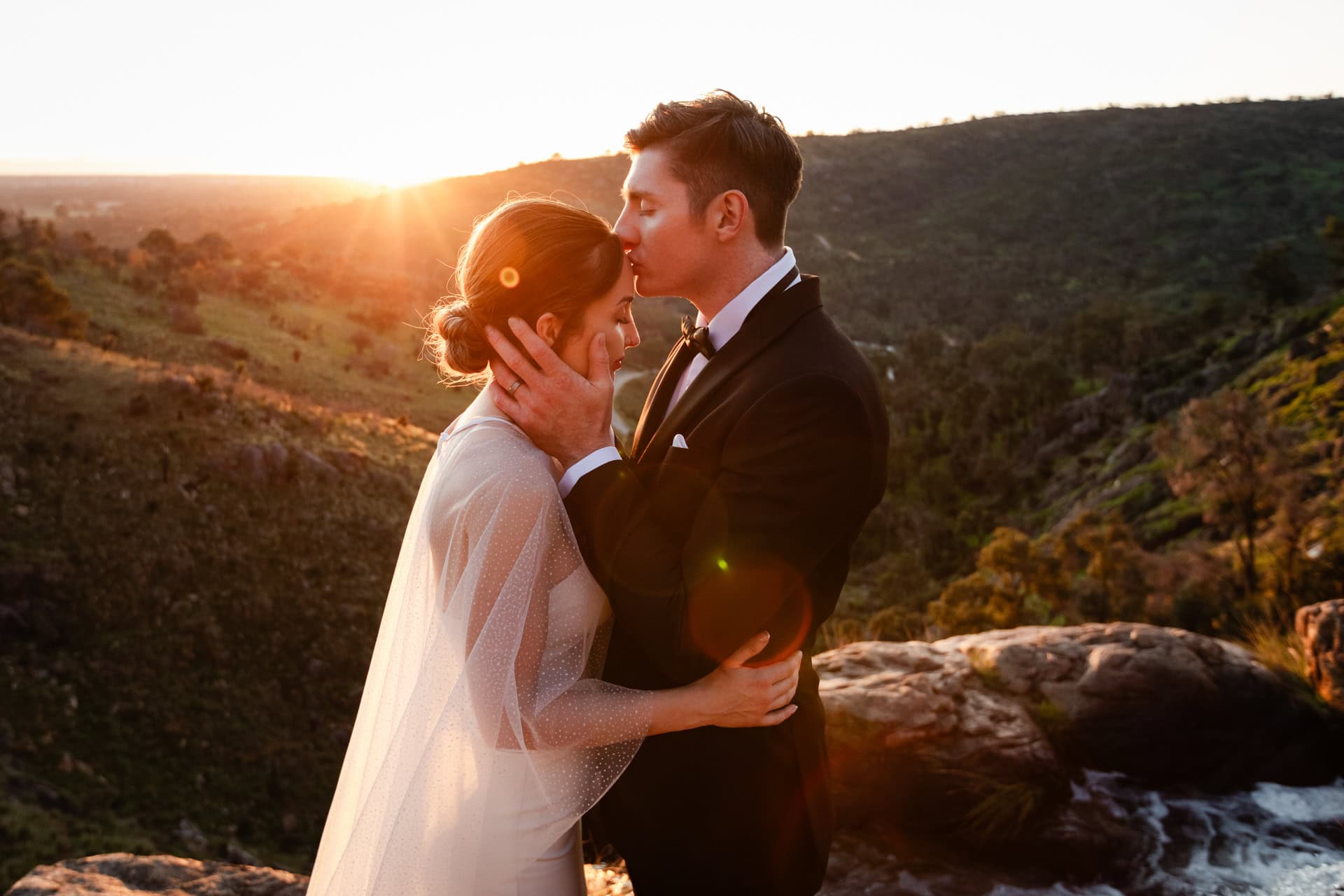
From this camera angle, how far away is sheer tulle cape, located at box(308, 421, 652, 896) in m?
2.34

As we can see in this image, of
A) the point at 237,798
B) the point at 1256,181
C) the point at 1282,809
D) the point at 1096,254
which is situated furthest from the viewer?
the point at 1256,181

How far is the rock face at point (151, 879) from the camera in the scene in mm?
3553

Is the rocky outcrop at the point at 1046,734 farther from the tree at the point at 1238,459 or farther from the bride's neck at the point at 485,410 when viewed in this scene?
the tree at the point at 1238,459

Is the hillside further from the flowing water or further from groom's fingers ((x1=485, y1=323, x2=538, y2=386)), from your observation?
groom's fingers ((x1=485, y1=323, x2=538, y2=386))

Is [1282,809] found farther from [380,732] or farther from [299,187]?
[299,187]

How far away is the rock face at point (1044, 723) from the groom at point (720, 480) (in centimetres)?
243

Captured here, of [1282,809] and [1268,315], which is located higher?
[1268,315]

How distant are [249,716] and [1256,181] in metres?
112

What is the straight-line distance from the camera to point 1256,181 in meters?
95.1

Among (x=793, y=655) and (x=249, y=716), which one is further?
(x=249, y=716)

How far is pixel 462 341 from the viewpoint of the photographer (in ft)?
8.37

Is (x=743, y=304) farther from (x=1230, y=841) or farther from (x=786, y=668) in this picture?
(x=1230, y=841)

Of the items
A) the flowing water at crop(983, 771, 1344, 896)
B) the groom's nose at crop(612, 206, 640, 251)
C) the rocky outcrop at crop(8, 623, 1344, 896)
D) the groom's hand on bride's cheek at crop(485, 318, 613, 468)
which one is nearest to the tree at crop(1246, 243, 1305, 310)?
the rocky outcrop at crop(8, 623, 1344, 896)

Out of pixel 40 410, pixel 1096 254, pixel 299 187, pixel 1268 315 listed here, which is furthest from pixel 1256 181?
pixel 299 187
